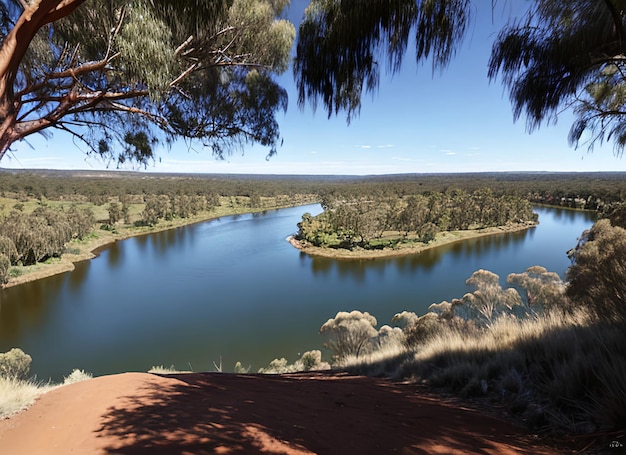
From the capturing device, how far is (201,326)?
16375 millimetres

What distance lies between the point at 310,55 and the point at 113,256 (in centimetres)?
3290

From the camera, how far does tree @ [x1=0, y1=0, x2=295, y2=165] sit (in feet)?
6.89

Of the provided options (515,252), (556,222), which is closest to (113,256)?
(515,252)

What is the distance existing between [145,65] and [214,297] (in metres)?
19.7

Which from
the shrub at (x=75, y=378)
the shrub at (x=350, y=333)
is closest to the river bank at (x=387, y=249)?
the shrub at (x=350, y=333)

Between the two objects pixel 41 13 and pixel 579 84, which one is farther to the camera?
pixel 579 84

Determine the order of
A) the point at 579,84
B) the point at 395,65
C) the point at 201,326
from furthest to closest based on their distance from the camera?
the point at 201,326 → the point at 579,84 → the point at 395,65

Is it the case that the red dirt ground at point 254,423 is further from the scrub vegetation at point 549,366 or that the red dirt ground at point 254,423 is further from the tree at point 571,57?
the tree at point 571,57

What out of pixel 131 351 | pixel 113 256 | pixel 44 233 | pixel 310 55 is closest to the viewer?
pixel 310 55

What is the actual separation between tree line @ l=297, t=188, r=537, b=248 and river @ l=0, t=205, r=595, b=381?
3.96 m

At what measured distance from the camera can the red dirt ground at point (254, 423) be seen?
1728 mm

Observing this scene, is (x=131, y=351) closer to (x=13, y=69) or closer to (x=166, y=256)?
(x=13, y=69)

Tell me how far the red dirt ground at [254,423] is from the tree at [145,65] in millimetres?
2011

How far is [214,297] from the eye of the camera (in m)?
20.4
